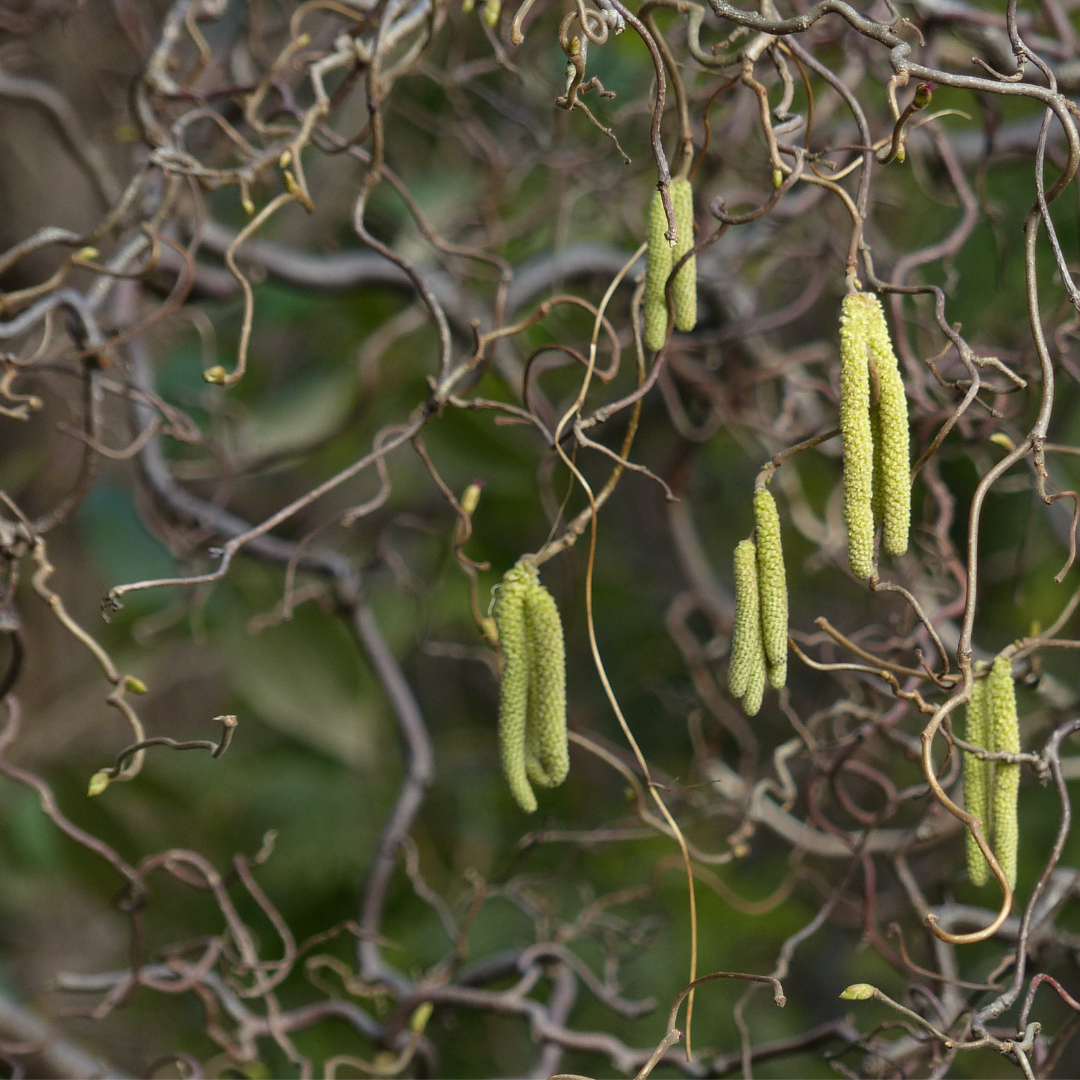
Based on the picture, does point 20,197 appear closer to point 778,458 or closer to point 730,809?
point 730,809

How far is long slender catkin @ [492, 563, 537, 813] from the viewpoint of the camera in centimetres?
87

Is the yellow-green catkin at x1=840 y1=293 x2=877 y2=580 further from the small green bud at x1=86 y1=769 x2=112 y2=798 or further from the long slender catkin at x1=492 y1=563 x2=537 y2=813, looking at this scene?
the small green bud at x1=86 y1=769 x2=112 y2=798

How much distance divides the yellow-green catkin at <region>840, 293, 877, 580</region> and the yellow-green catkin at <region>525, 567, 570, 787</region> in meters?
0.23

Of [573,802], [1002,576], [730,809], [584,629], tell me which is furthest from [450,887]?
[1002,576]

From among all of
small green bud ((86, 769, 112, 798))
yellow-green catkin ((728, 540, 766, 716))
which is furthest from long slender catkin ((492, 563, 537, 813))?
small green bud ((86, 769, 112, 798))

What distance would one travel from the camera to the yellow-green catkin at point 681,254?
88 centimetres

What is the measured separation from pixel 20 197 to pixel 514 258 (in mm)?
953

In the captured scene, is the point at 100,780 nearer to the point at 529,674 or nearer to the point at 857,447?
the point at 529,674

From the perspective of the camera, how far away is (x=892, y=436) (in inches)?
29.9

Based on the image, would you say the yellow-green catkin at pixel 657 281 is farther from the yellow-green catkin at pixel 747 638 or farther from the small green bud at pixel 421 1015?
the small green bud at pixel 421 1015

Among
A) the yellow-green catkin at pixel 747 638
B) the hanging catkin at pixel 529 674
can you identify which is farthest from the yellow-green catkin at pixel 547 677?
the yellow-green catkin at pixel 747 638

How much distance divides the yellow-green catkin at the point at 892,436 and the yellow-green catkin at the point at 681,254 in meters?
0.17

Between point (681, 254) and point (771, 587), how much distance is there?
0.90 feet

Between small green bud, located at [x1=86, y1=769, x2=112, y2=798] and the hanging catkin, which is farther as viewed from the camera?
small green bud, located at [x1=86, y1=769, x2=112, y2=798]
